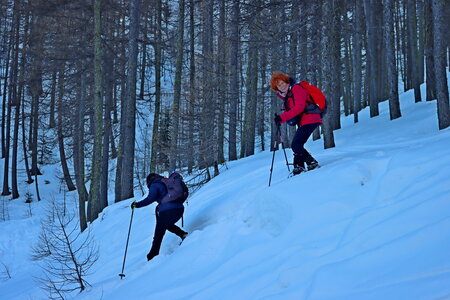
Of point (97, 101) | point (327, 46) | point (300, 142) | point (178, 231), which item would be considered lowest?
point (178, 231)

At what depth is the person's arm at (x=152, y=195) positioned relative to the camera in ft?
19.8

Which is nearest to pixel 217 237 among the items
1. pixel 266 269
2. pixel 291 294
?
pixel 266 269

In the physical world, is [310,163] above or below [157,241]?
above

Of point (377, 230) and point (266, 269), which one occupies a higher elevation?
point (377, 230)

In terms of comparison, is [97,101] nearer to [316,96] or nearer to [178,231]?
[178,231]

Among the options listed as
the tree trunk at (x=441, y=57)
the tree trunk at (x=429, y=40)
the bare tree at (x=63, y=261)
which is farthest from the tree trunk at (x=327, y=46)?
the bare tree at (x=63, y=261)

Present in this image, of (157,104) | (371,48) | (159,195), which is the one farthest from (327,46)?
(371,48)

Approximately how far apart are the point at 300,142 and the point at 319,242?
2.28 metres

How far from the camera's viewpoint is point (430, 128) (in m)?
10.6

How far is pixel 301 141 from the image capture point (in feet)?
19.4

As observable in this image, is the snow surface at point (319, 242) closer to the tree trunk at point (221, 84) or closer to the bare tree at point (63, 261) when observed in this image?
the bare tree at point (63, 261)

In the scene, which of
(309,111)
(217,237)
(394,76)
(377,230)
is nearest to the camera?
(377,230)

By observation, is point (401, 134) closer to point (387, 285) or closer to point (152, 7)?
point (387, 285)

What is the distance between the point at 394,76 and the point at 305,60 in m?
3.25
